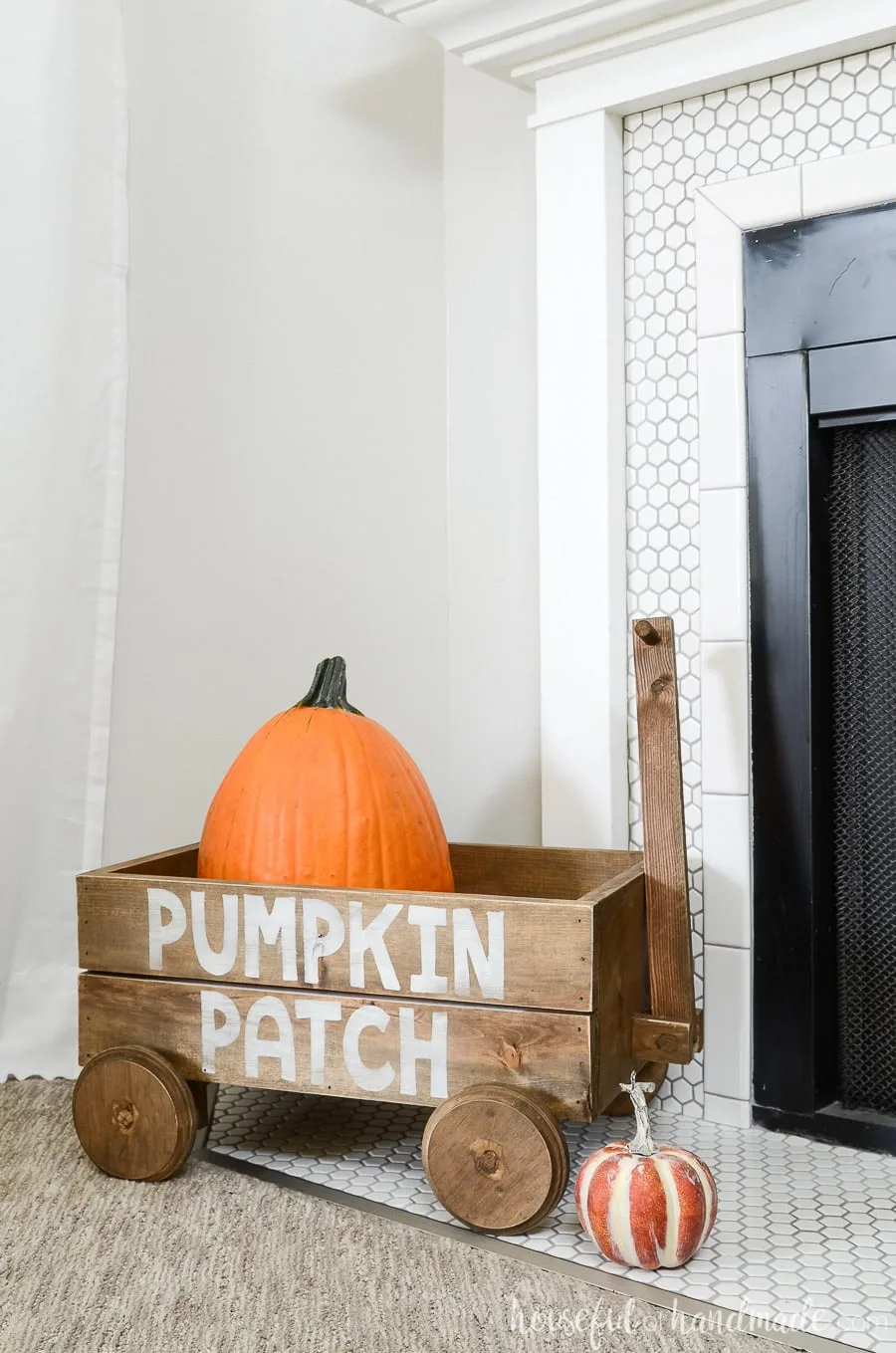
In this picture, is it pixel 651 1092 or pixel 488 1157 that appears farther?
pixel 651 1092

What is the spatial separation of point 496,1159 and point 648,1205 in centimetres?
12

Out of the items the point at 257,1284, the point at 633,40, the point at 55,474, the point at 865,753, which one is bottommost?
the point at 257,1284

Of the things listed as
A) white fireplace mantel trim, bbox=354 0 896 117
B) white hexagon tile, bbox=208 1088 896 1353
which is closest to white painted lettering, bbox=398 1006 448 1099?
white hexagon tile, bbox=208 1088 896 1353

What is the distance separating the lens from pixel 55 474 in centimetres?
120

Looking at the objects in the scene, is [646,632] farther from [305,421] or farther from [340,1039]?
[305,421]

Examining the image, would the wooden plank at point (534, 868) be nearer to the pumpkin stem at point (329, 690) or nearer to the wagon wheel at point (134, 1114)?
the pumpkin stem at point (329, 690)

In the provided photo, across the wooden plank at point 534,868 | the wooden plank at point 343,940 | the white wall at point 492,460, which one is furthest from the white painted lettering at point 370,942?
the white wall at point 492,460

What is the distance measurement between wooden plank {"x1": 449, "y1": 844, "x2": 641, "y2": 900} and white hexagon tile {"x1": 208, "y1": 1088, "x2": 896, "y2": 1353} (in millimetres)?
Result: 223

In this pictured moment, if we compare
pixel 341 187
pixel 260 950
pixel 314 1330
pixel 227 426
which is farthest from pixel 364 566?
pixel 314 1330

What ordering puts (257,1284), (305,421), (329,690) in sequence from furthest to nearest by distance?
1. (305,421)
2. (329,690)
3. (257,1284)

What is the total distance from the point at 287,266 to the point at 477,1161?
1.00 metres

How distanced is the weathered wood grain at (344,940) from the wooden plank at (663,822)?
2.5 inches

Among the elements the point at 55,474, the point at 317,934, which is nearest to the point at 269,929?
the point at 317,934

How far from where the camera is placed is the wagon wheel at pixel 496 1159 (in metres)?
0.91
